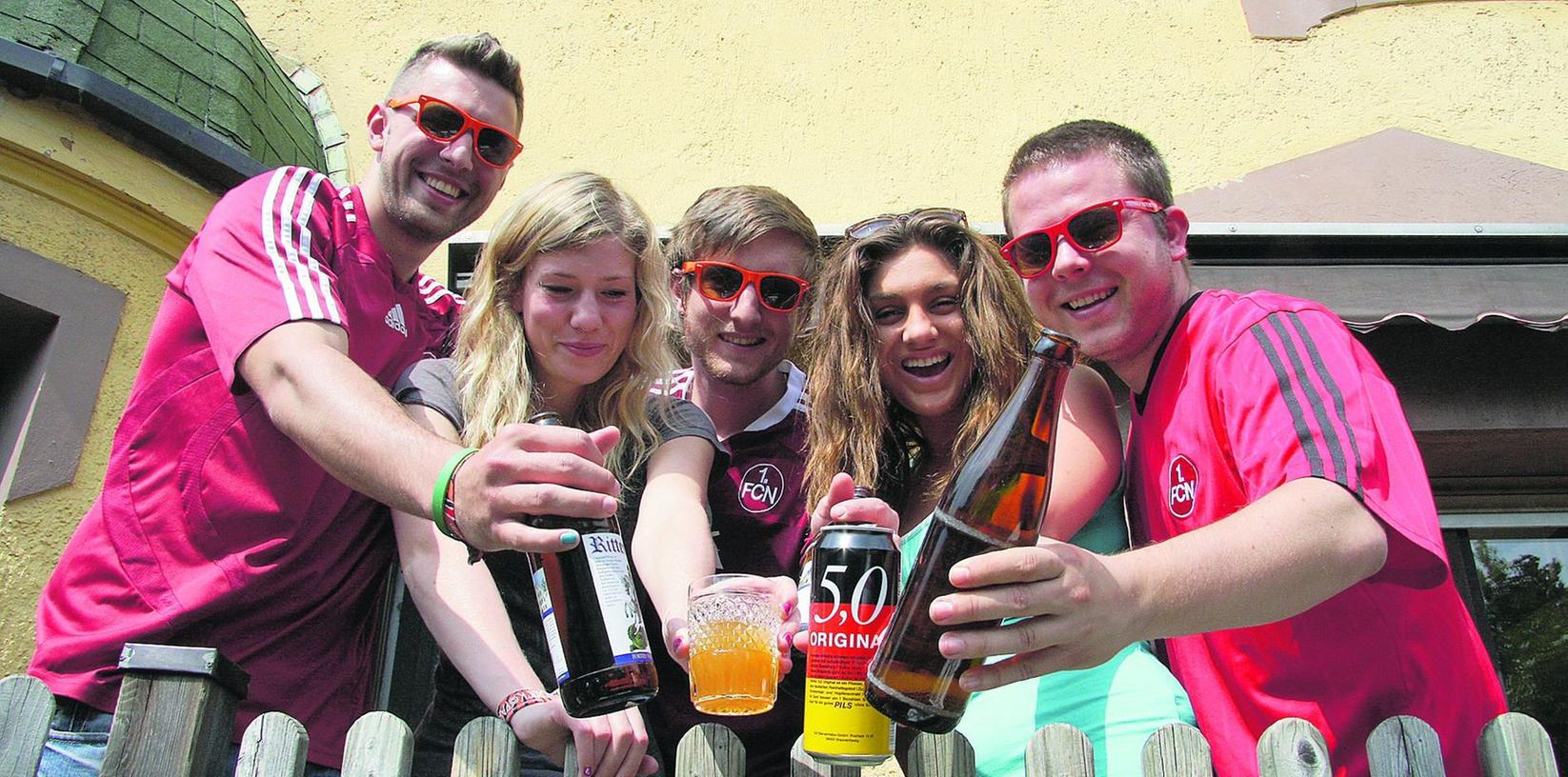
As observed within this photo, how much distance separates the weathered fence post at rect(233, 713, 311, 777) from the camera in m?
1.73

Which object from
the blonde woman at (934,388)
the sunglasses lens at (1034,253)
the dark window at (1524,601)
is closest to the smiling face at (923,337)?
the blonde woman at (934,388)

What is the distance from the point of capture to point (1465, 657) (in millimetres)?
1902

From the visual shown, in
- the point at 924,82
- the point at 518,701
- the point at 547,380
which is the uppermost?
the point at 924,82

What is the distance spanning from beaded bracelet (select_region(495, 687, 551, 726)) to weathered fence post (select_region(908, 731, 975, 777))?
2.08ft

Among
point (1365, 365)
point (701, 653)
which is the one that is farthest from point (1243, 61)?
point (701, 653)

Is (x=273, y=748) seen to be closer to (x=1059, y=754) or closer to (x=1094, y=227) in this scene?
(x=1059, y=754)

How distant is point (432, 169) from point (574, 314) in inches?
30.3

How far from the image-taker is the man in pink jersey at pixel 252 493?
2076 millimetres

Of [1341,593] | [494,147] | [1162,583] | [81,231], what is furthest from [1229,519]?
[81,231]

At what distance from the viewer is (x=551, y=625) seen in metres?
1.59

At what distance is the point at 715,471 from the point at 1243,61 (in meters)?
3.66

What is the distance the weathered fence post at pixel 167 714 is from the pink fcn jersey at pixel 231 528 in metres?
0.43

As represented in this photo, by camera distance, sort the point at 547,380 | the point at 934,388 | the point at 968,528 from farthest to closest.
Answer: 1. the point at 934,388
2. the point at 547,380
3. the point at 968,528

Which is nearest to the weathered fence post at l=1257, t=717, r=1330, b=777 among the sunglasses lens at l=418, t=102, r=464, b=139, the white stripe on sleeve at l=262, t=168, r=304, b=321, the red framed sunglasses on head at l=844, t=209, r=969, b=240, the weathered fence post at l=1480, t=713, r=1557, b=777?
the weathered fence post at l=1480, t=713, r=1557, b=777
